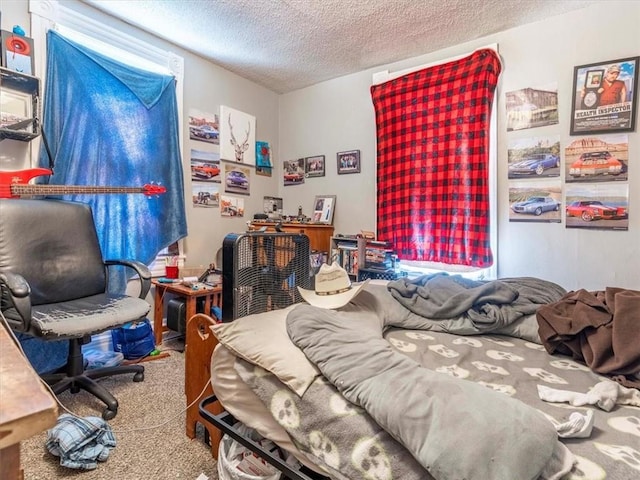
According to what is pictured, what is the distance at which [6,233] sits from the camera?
1.73 metres

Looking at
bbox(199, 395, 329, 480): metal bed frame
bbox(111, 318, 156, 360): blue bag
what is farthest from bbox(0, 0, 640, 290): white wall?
bbox(199, 395, 329, 480): metal bed frame

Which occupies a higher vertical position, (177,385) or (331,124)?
(331,124)

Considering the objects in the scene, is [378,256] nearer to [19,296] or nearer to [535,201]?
[535,201]

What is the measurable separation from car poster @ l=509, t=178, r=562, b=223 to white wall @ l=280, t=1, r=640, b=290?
0.05m

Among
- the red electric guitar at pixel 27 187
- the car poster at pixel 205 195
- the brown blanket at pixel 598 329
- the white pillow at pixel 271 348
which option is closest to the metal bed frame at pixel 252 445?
the white pillow at pixel 271 348

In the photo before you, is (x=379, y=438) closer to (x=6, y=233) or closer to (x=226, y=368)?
(x=226, y=368)

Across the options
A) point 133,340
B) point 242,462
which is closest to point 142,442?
point 242,462

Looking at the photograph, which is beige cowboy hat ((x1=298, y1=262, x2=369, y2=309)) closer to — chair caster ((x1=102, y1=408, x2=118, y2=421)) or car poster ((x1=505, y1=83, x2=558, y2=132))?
chair caster ((x1=102, y1=408, x2=118, y2=421))

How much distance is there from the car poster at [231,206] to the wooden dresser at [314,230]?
1.06 feet

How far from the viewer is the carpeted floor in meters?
1.25

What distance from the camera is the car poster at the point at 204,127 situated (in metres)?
2.88

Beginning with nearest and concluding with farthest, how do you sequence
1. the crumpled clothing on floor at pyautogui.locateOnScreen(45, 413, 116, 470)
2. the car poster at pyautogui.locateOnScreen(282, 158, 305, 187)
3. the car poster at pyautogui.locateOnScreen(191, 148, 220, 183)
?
1. the crumpled clothing on floor at pyautogui.locateOnScreen(45, 413, 116, 470)
2. the car poster at pyautogui.locateOnScreen(191, 148, 220, 183)
3. the car poster at pyautogui.locateOnScreen(282, 158, 305, 187)

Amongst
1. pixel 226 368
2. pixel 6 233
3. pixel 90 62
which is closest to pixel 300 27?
pixel 90 62

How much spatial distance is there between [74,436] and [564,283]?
2.79 m
